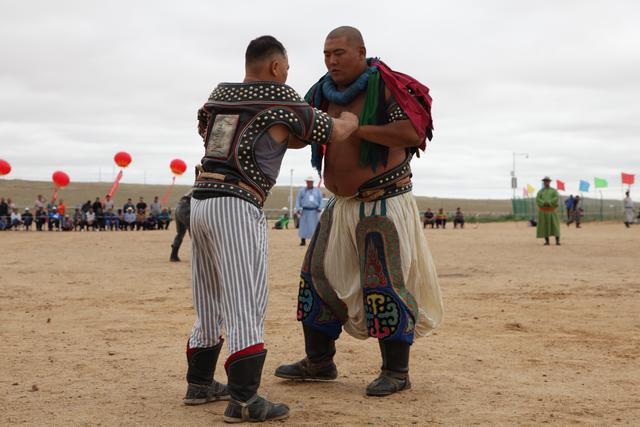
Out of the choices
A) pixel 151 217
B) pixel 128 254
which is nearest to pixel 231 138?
pixel 128 254

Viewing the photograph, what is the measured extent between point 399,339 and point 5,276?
8.34 m

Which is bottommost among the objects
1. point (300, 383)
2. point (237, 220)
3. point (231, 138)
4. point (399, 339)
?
point (300, 383)

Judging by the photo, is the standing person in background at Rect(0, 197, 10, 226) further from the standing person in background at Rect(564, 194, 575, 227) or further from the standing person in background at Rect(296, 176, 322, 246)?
the standing person in background at Rect(564, 194, 575, 227)

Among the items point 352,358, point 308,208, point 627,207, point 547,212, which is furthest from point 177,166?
point 352,358

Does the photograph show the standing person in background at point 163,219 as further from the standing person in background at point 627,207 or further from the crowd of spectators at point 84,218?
the standing person in background at point 627,207

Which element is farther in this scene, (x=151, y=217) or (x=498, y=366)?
(x=151, y=217)

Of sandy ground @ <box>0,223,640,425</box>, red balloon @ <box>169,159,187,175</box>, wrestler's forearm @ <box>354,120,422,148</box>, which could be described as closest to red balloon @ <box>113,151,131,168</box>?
red balloon @ <box>169,159,187,175</box>

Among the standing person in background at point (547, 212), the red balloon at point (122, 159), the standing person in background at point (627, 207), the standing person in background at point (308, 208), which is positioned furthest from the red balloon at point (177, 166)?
the standing person in background at point (627, 207)

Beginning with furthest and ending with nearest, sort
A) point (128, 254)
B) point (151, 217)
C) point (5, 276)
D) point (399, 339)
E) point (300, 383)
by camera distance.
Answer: point (151, 217) → point (128, 254) → point (5, 276) → point (300, 383) → point (399, 339)

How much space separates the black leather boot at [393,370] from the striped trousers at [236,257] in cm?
95

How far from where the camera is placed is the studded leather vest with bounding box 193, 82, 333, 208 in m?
3.94

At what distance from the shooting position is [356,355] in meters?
5.71

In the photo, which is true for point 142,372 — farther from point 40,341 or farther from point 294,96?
point 294,96

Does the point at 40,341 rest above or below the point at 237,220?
below
